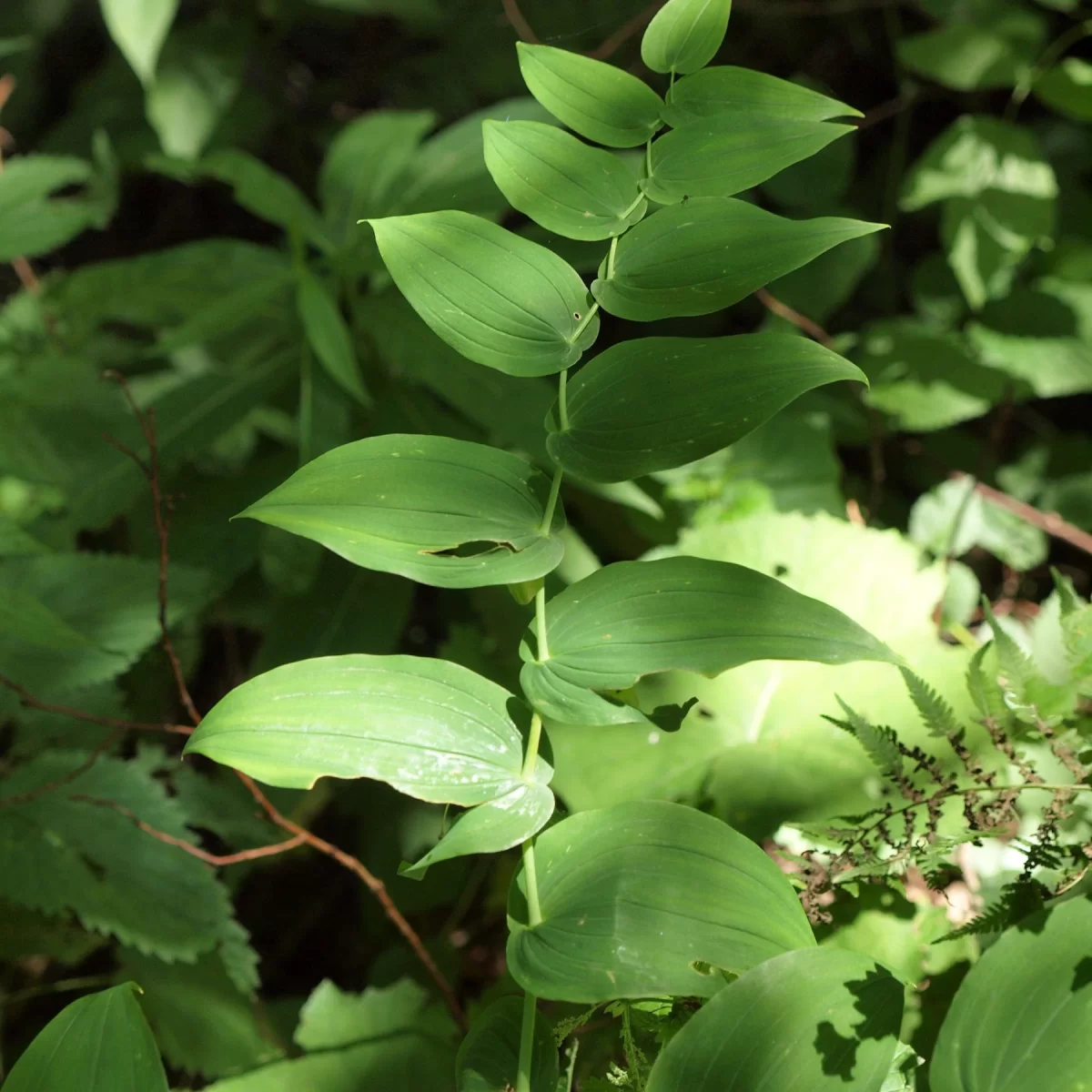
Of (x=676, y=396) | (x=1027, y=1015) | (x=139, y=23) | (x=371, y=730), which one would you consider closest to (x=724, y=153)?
(x=676, y=396)

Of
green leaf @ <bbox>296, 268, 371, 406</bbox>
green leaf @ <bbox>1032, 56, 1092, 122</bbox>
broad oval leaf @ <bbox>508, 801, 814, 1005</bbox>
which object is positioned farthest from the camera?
green leaf @ <bbox>1032, 56, 1092, 122</bbox>

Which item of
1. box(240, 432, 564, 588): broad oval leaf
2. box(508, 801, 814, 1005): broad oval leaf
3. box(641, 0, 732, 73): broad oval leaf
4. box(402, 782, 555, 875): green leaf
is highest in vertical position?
box(641, 0, 732, 73): broad oval leaf

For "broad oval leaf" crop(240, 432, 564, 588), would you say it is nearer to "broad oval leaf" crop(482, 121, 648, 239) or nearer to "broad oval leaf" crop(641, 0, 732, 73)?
"broad oval leaf" crop(482, 121, 648, 239)

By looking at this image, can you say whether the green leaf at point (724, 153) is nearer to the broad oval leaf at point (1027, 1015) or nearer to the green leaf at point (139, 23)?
the broad oval leaf at point (1027, 1015)

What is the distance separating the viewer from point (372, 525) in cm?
49

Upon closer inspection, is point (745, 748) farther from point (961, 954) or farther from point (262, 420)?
point (262, 420)

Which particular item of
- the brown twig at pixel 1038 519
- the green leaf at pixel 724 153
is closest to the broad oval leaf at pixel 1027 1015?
the green leaf at pixel 724 153

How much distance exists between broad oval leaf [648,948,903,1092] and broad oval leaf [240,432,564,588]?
0.23 metres

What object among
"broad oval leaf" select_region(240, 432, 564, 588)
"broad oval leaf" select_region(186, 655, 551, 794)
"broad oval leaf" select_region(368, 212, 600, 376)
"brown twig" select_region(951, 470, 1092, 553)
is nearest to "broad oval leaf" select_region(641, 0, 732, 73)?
"broad oval leaf" select_region(368, 212, 600, 376)

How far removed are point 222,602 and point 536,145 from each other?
976 millimetres

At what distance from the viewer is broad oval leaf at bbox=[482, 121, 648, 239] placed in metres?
0.54

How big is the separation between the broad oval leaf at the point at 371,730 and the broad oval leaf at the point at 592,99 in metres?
0.33

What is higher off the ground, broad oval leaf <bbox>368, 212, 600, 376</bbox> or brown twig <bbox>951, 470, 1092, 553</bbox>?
broad oval leaf <bbox>368, 212, 600, 376</bbox>

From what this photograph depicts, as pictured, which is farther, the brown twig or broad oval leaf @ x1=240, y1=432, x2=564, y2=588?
the brown twig
